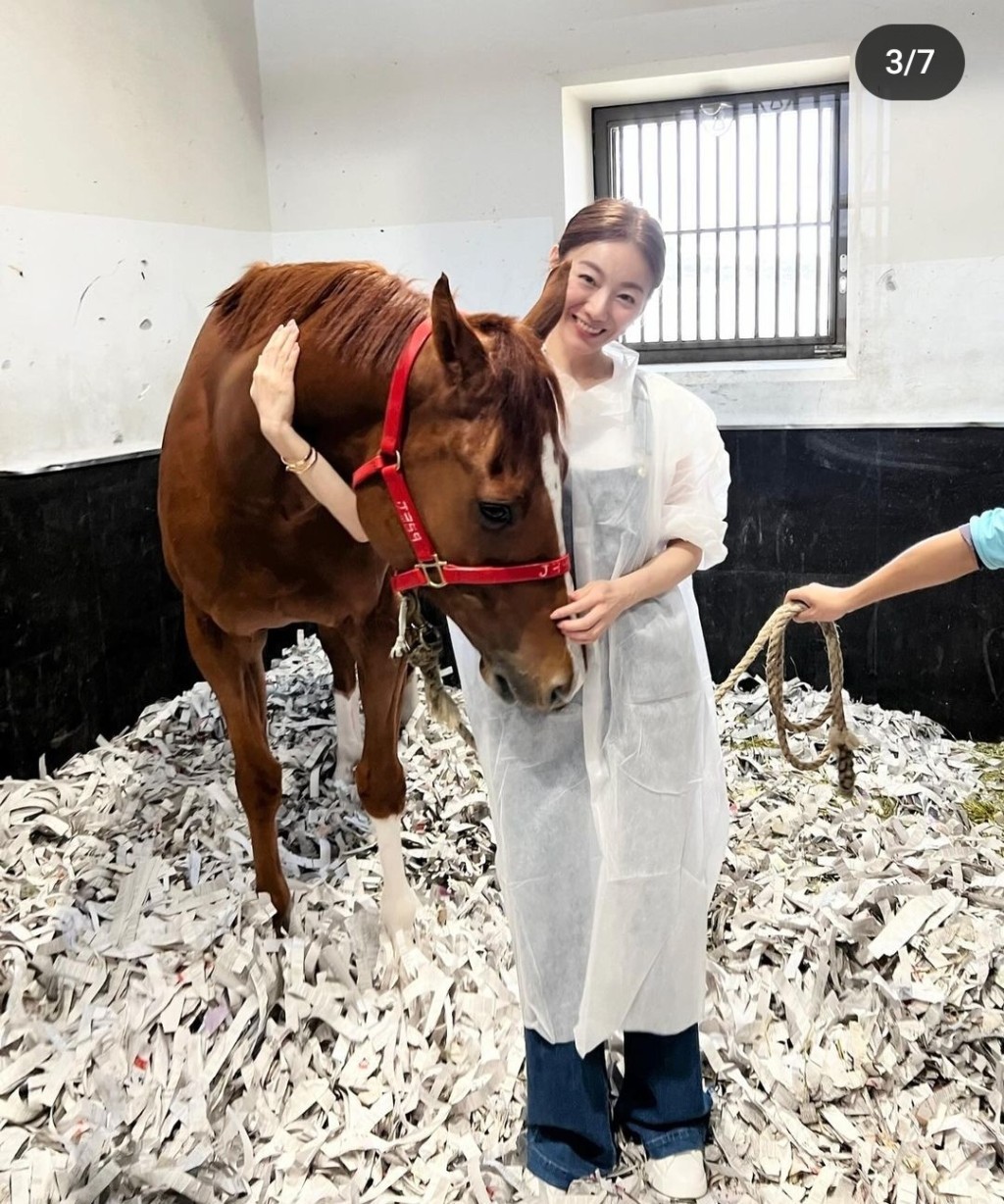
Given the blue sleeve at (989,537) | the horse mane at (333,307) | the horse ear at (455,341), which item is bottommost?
the blue sleeve at (989,537)

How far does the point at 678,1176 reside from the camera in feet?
3.83

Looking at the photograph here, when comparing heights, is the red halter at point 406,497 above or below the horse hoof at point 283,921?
above

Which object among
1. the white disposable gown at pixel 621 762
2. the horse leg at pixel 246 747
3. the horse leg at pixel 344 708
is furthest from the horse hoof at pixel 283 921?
the white disposable gown at pixel 621 762

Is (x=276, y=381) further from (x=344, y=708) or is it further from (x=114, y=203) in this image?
(x=114, y=203)

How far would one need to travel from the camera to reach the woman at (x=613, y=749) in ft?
3.61

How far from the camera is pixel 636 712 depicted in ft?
3.62

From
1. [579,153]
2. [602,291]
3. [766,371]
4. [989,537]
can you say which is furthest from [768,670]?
[579,153]

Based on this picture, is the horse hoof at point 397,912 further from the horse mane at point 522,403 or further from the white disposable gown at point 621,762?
the horse mane at point 522,403

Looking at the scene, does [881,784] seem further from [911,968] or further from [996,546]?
[996,546]

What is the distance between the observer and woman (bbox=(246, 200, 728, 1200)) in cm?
110

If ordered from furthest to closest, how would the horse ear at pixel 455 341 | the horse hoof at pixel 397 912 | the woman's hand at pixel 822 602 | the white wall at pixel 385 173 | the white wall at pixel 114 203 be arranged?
the white wall at pixel 385 173, the white wall at pixel 114 203, the horse hoof at pixel 397 912, the woman's hand at pixel 822 602, the horse ear at pixel 455 341

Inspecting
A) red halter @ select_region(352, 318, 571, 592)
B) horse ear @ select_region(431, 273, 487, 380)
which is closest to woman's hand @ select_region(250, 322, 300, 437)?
red halter @ select_region(352, 318, 571, 592)

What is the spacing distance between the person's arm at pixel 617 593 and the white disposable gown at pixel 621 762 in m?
0.02

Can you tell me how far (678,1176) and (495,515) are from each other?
Result: 32.8 inches
